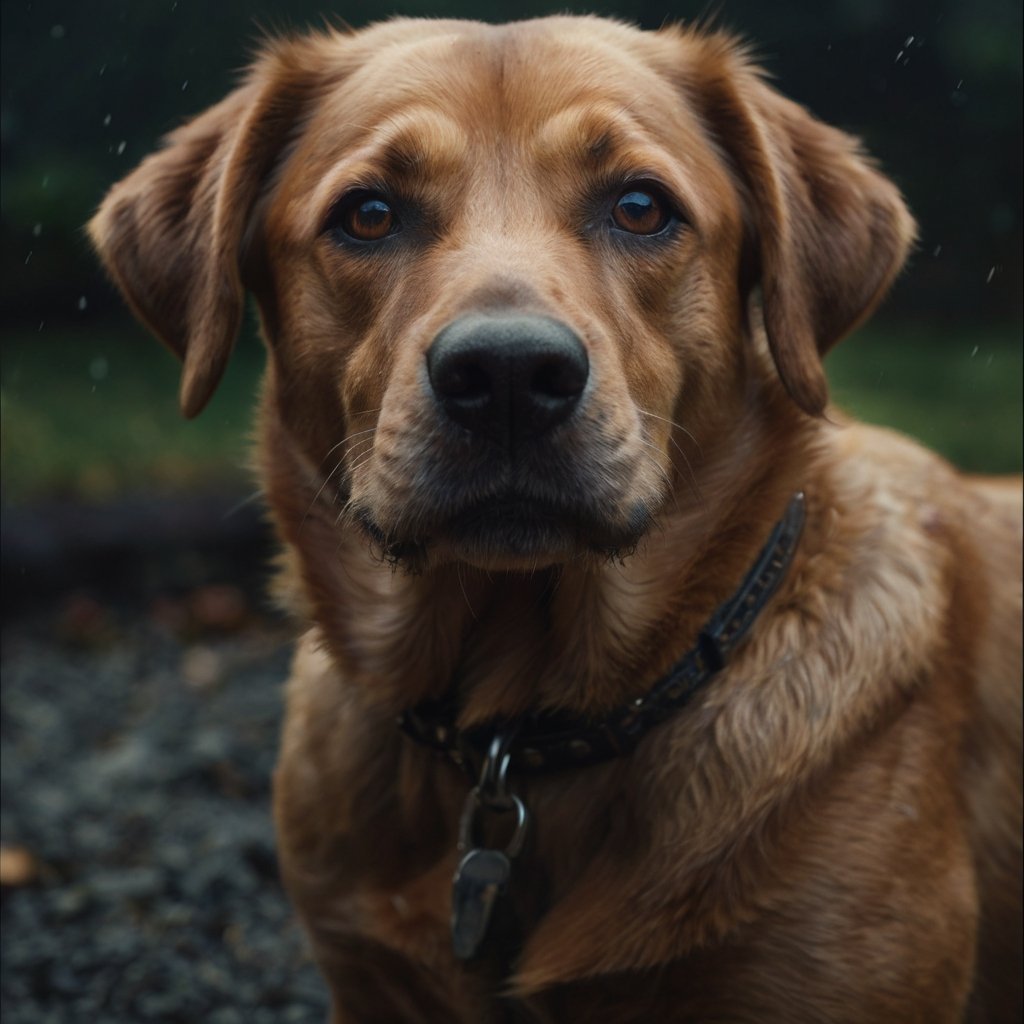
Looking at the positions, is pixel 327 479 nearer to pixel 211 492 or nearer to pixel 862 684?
pixel 862 684

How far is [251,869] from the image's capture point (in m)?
4.07

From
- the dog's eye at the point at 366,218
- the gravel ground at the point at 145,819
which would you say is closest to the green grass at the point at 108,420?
the gravel ground at the point at 145,819

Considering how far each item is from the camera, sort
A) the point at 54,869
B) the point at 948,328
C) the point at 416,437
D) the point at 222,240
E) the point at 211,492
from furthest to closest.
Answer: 1. the point at 948,328
2. the point at 211,492
3. the point at 54,869
4. the point at 222,240
5. the point at 416,437

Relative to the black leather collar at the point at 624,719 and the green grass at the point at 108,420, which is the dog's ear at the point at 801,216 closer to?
the black leather collar at the point at 624,719

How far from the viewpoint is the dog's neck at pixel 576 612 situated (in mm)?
2654

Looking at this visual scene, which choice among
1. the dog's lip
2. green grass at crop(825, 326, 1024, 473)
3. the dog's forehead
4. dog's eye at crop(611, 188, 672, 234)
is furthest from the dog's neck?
green grass at crop(825, 326, 1024, 473)

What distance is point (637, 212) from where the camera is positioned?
2.62 meters

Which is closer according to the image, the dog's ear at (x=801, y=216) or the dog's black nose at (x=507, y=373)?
the dog's black nose at (x=507, y=373)

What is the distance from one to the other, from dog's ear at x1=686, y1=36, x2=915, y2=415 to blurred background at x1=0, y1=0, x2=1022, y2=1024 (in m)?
0.84

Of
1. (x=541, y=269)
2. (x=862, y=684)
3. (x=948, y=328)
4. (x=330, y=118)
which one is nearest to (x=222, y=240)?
(x=330, y=118)

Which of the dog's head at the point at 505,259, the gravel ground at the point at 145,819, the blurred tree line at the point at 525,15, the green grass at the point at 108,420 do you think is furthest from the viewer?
the blurred tree line at the point at 525,15

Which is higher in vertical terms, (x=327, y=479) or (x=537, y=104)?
(x=537, y=104)

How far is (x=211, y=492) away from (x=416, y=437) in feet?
16.0

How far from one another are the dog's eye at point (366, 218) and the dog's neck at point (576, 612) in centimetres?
56
